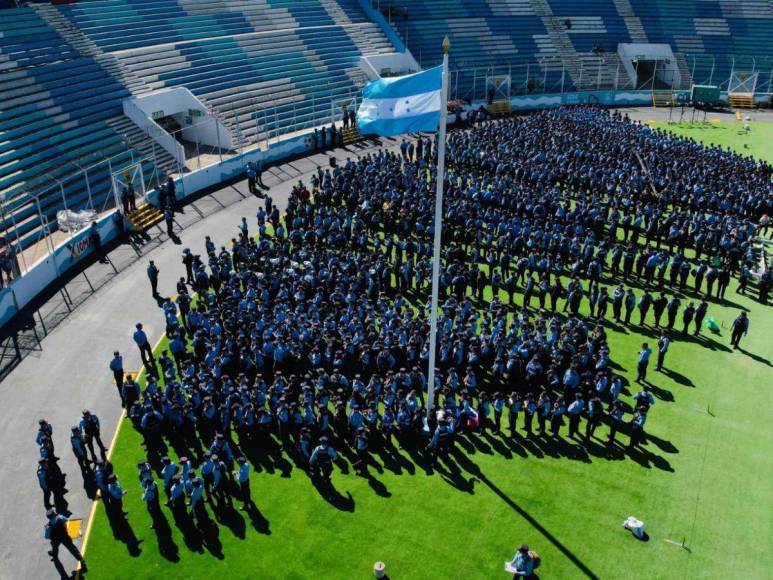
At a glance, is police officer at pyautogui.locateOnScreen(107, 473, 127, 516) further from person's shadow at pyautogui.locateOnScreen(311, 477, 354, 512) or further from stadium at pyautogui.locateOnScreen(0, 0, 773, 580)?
person's shadow at pyautogui.locateOnScreen(311, 477, 354, 512)

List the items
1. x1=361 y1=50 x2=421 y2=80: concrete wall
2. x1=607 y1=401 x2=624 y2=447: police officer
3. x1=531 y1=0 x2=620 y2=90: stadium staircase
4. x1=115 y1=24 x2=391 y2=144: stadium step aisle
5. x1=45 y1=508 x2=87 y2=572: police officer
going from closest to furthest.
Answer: x1=45 y1=508 x2=87 y2=572: police officer < x1=607 y1=401 x2=624 y2=447: police officer < x1=115 y1=24 x2=391 y2=144: stadium step aisle < x1=361 y1=50 x2=421 y2=80: concrete wall < x1=531 y1=0 x2=620 y2=90: stadium staircase

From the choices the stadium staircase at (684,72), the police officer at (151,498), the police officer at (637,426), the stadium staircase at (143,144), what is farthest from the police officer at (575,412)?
the stadium staircase at (684,72)

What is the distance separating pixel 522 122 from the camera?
36.1m

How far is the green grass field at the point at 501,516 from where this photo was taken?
11.7 m

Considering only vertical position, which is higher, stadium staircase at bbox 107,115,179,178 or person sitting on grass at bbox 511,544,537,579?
stadium staircase at bbox 107,115,179,178

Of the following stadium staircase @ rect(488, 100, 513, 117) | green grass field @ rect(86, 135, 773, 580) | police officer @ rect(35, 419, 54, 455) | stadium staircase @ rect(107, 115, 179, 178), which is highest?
stadium staircase @ rect(107, 115, 179, 178)

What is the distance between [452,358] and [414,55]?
37.2 m

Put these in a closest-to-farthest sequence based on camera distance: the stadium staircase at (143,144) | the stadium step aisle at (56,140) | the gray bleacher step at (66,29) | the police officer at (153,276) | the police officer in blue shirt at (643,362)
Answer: the police officer in blue shirt at (643,362) < the police officer at (153,276) < the stadium step aisle at (56,140) < the stadium staircase at (143,144) < the gray bleacher step at (66,29)

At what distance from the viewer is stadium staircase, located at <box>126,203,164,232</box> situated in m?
25.6

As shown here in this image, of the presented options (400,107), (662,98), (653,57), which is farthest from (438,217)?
(653,57)

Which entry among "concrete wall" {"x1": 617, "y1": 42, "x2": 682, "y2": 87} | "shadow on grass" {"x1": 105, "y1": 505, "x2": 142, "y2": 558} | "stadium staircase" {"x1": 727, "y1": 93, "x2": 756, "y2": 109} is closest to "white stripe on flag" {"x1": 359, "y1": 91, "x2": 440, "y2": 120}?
"shadow on grass" {"x1": 105, "y1": 505, "x2": 142, "y2": 558}

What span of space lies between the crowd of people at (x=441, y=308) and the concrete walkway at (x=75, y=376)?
1033mm

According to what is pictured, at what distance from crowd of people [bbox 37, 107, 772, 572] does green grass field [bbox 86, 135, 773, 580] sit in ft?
1.81

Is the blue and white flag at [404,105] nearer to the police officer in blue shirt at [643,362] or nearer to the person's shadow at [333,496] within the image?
the person's shadow at [333,496]
